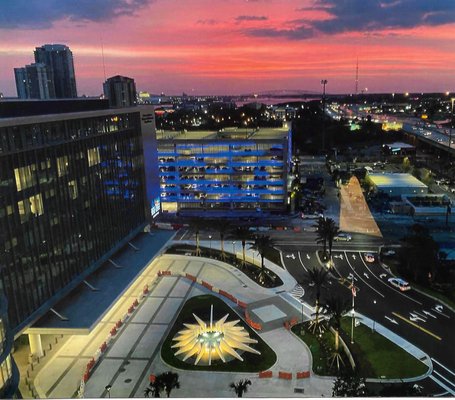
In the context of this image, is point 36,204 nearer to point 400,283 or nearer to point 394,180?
point 400,283

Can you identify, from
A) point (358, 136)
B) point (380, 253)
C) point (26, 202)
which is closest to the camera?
point (26, 202)

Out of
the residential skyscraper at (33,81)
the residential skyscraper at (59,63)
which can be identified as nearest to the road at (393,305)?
the residential skyscraper at (59,63)

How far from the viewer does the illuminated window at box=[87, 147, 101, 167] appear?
43.0 meters

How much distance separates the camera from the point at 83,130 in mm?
42062

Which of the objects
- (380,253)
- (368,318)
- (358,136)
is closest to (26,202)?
(368,318)

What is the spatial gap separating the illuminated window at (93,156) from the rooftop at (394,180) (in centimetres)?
6079

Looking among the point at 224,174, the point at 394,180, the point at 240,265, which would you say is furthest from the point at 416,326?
the point at 394,180

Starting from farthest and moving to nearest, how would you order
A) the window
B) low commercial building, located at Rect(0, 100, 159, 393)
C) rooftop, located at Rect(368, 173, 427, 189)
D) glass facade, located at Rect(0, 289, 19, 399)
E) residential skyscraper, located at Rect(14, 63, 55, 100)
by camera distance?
1. rooftop, located at Rect(368, 173, 427, 189)
2. residential skyscraper, located at Rect(14, 63, 55, 100)
3. the window
4. low commercial building, located at Rect(0, 100, 159, 393)
5. glass facade, located at Rect(0, 289, 19, 399)

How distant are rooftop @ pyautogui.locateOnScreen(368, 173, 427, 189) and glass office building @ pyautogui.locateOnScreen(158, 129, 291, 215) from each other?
929 inches

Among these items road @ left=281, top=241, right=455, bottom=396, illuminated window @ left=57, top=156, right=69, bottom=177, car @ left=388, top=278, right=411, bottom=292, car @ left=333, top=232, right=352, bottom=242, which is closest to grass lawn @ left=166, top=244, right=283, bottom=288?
road @ left=281, top=241, right=455, bottom=396

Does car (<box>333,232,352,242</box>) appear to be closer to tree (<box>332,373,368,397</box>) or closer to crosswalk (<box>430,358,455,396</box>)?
crosswalk (<box>430,358,455,396</box>)

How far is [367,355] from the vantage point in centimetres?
3488

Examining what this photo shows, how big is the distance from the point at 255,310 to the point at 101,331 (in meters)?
14.9

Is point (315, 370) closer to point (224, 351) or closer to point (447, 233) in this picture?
point (224, 351)
